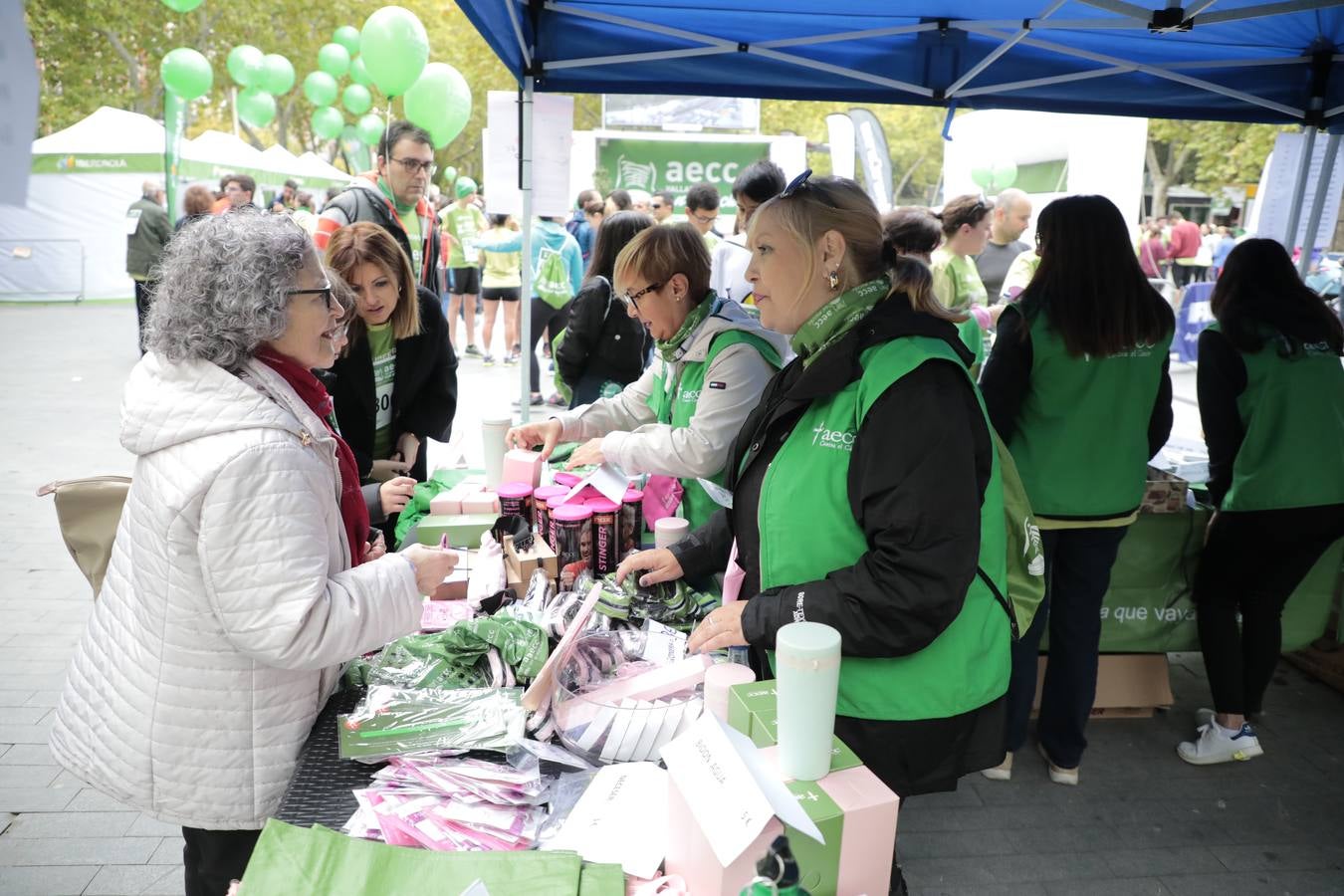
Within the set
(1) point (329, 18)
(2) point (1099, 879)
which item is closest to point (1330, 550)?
(2) point (1099, 879)

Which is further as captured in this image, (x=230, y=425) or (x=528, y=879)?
(x=230, y=425)

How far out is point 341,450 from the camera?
187 cm

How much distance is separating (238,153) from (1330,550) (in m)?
17.5

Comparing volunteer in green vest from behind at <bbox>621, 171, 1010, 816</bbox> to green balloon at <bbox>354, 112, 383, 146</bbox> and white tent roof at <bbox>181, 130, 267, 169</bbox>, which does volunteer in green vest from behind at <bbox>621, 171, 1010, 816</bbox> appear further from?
green balloon at <bbox>354, 112, 383, 146</bbox>

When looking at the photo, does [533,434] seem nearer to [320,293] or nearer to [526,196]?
[320,293]

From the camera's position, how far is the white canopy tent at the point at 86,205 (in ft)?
49.0

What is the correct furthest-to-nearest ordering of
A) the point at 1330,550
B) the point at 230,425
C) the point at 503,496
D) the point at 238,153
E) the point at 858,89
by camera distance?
the point at 238,153
the point at 858,89
the point at 1330,550
the point at 503,496
the point at 230,425

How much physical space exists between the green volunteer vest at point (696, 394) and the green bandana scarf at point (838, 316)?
0.72m

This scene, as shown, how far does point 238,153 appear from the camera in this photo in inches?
656

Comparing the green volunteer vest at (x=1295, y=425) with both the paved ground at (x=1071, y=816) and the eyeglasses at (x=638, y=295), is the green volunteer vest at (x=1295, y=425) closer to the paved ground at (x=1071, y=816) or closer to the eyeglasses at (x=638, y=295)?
the paved ground at (x=1071, y=816)

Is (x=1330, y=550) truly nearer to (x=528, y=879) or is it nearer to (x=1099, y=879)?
(x=1099, y=879)

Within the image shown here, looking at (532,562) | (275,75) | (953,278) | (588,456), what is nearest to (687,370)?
(588,456)

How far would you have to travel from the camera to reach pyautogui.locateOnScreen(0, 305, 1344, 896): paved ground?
2.72 meters

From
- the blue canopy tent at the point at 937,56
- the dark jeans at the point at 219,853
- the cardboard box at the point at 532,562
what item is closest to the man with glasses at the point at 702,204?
the blue canopy tent at the point at 937,56
